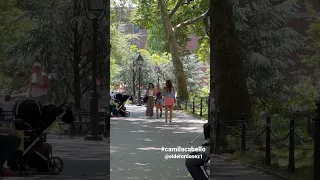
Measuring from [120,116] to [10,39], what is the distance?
91 cm

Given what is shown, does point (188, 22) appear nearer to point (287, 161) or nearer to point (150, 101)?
point (150, 101)

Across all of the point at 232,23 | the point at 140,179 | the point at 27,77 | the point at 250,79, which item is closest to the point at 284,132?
the point at 250,79

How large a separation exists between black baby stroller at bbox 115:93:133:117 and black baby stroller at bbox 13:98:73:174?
13.1 inches

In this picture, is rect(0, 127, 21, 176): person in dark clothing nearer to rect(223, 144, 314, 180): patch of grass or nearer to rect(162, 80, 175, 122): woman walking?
rect(162, 80, 175, 122): woman walking

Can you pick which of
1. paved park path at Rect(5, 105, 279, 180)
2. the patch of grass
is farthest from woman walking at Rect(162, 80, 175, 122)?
the patch of grass

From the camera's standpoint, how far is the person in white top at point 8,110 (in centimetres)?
336

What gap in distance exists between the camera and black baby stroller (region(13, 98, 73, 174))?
3.32m

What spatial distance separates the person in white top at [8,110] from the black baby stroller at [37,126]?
0.04 metres

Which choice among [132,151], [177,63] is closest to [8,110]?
[132,151]

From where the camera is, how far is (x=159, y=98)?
3.33 m

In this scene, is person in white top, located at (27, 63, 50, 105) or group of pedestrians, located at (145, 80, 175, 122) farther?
person in white top, located at (27, 63, 50, 105)

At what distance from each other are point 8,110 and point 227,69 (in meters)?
1.55

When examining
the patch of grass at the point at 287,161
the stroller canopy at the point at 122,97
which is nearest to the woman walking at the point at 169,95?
the stroller canopy at the point at 122,97

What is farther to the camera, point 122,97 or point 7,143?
point 7,143
